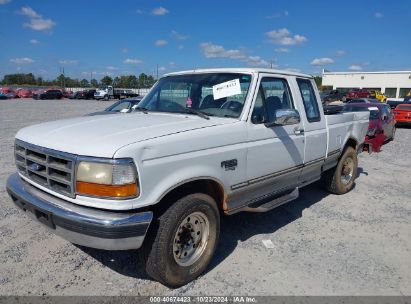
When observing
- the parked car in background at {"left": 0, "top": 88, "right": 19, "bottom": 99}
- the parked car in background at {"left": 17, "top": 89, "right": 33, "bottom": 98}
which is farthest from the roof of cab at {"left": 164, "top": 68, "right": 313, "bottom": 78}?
the parked car in background at {"left": 17, "top": 89, "right": 33, "bottom": 98}

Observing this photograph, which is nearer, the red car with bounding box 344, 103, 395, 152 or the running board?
the running board

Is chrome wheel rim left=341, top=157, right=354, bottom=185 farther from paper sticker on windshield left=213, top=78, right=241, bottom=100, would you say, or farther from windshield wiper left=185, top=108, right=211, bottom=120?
windshield wiper left=185, top=108, right=211, bottom=120

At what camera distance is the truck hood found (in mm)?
2930

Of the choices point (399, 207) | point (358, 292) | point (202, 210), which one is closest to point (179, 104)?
point (202, 210)

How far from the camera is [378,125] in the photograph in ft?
40.4

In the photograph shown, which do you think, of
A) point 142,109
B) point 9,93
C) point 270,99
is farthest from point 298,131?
point 9,93

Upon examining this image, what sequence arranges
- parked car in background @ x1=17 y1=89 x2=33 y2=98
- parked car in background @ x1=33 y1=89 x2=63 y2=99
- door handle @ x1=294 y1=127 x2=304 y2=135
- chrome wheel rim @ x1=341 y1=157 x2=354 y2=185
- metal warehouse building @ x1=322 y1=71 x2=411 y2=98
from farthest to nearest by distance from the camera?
metal warehouse building @ x1=322 y1=71 x2=411 y2=98
parked car in background @ x1=17 y1=89 x2=33 y2=98
parked car in background @ x1=33 y1=89 x2=63 y2=99
chrome wheel rim @ x1=341 y1=157 x2=354 y2=185
door handle @ x1=294 y1=127 x2=304 y2=135

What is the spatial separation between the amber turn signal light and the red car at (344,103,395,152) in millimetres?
9640

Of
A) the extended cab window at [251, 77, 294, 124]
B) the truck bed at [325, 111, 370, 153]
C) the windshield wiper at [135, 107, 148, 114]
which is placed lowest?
the truck bed at [325, 111, 370, 153]

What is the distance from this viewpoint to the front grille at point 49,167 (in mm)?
3004

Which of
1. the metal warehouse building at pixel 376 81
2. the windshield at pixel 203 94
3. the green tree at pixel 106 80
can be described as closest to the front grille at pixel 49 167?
the windshield at pixel 203 94

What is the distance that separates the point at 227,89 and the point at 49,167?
2.11 m

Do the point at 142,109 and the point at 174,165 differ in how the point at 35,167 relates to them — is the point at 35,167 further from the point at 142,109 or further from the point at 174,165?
the point at 142,109

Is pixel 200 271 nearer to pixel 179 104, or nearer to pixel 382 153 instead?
pixel 179 104
